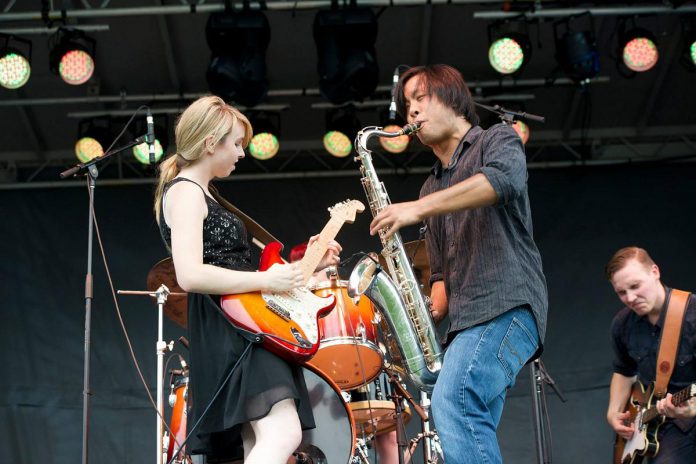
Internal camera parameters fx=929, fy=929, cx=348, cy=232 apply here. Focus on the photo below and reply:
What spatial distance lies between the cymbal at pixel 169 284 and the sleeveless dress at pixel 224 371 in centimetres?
235

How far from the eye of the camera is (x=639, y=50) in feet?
27.2

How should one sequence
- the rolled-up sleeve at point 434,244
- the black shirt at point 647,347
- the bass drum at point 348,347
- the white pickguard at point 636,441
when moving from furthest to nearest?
the white pickguard at point 636,441
the black shirt at point 647,347
the bass drum at point 348,347
the rolled-up sleeve at point 434,244

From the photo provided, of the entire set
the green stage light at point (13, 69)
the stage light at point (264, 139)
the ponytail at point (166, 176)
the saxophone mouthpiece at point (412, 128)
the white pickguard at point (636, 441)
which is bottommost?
the white pickguard at point (636, 441)

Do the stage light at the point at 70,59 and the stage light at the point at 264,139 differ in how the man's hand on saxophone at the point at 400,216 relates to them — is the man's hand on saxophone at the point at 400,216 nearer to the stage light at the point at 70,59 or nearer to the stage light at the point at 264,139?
the stage light at the point at 70,59

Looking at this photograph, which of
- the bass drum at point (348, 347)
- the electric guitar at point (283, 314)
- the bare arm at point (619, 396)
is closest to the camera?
the electric guitar at point (283, 314)

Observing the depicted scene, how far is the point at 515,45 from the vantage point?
325 inches

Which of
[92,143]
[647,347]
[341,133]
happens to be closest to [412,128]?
[647,347]

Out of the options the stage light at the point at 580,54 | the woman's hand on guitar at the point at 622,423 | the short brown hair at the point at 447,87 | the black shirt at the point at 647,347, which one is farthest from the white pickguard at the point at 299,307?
the stage light at the point at 580,54

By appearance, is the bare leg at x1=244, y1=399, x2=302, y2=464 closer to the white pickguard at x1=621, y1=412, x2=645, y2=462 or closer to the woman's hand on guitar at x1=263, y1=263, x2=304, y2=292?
the woman's hand on guitar at x1=263, y1=263, x2=304, y2=292

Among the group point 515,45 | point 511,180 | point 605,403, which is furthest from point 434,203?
point 605,403

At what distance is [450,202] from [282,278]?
2.41ft

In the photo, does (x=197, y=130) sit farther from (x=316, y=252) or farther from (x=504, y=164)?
(x=504, y=164)

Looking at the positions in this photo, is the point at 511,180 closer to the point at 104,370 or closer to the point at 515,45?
the point at 515,45

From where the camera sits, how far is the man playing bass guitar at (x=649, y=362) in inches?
226
